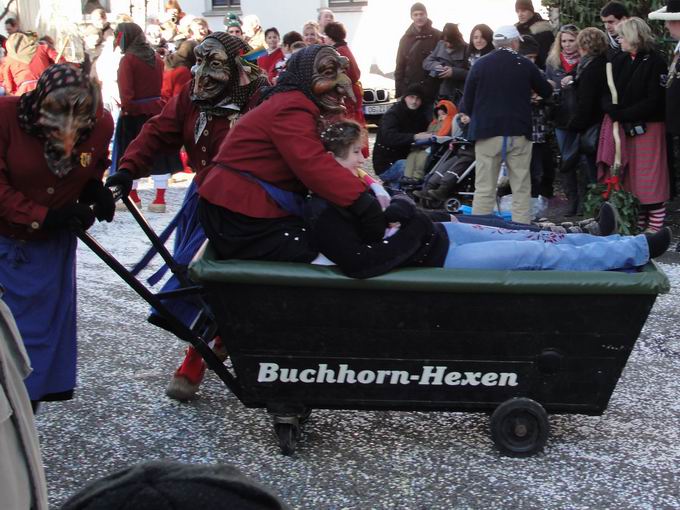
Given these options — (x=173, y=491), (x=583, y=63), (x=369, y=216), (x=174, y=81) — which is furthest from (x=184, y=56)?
(x=173, y=491)

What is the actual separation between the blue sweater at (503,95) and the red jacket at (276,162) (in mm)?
4260

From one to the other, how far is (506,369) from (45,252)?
6.21 ft

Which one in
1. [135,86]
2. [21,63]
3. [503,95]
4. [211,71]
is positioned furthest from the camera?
[21,63]

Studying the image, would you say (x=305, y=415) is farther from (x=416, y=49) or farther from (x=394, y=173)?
(x=416, y=49)

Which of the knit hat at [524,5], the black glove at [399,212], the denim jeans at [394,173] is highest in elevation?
the knit hat at [524,5]

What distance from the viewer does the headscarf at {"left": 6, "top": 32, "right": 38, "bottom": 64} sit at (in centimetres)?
1166

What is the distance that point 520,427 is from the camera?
4055 millimetres

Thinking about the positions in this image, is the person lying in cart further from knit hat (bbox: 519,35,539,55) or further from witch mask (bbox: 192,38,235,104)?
knit hat (bbox: 519,35,539,55)

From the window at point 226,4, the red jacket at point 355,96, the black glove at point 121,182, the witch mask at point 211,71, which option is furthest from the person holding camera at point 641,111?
the window at point 226,4

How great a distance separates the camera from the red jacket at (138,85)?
9.20 m

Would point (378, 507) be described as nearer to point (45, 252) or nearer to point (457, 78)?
point (45, 252)

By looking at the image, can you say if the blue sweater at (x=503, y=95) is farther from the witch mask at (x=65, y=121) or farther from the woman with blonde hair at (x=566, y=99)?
the witch mask at (x=65, y=121)

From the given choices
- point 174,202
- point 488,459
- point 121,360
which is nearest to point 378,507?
point 488,459

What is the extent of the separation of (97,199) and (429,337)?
4.78 ft
